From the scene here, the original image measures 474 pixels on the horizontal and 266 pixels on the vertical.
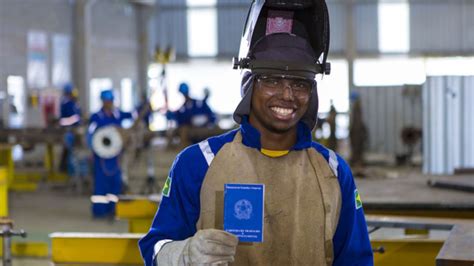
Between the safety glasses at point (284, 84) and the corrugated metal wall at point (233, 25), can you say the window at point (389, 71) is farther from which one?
the safety glasses at point (284, 84)

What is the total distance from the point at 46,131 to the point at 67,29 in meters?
8.50

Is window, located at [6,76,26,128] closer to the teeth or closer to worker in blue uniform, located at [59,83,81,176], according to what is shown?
worker in blue uniform, located at [59,83,81,176]

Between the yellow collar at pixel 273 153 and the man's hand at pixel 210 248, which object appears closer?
the man's hand at pixel 210 248

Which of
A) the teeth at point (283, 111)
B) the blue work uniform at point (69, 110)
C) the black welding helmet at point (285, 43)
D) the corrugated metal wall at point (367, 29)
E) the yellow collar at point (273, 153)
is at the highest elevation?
the corrugated metal wall at point (367, 29)

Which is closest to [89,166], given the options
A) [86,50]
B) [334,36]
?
[86,50]

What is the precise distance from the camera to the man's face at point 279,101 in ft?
9.63

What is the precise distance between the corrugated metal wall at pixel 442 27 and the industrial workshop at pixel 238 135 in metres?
0.04

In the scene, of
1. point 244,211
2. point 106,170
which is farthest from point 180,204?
point 106,170

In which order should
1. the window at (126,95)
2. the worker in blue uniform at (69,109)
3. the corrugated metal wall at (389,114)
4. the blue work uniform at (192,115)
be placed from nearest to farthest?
the blue work uniform at (192,115), the worker in blue uniform at (69,109), the corrugated metal wall at (389,114), the window at (126,95)

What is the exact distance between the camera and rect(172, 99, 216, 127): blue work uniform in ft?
55.7

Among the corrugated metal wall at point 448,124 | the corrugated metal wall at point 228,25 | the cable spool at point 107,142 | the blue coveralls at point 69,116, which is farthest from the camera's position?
the corrugated metal wall at point 228,25

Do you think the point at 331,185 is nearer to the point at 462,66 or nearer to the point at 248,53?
the point at 248,53

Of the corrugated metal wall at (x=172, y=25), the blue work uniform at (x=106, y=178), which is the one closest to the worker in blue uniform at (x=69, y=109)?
the blue work uniform at (x=106, y=178)

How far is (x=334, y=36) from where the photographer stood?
29281 millimetres
